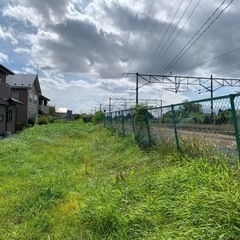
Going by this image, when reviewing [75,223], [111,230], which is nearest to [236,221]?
[111,230]

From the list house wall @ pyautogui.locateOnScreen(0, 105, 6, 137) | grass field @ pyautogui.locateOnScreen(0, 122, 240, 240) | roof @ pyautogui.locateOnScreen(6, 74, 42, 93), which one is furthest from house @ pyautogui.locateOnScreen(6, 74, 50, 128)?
grass field @ pyautogui.locateOnScreen(0, 122, 240, 240)

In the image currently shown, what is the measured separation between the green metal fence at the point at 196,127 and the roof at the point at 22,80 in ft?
96.2

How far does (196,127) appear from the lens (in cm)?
574

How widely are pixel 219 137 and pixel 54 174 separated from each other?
375cm

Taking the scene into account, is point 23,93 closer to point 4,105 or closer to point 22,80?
point 22,80

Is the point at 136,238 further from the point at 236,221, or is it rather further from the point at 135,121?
the point at 135,121

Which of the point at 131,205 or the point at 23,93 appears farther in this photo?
the point at 23,93

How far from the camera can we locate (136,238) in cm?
298

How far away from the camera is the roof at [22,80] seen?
3532cm

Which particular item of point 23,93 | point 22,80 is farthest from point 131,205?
point 22,80

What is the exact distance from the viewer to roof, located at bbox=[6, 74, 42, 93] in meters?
35.3

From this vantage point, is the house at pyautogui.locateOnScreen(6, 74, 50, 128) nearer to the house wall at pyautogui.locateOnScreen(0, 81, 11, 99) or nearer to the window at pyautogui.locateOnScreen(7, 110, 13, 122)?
the window at pyautogui.locateOnScreen(7, 110, 13, 122)

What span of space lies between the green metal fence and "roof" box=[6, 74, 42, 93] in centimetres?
2933

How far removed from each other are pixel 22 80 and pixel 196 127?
34296 mm
